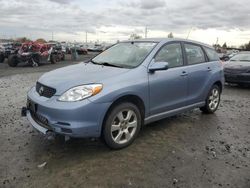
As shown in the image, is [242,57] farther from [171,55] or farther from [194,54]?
[171,55]

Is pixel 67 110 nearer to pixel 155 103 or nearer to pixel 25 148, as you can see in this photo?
pixel 25 148

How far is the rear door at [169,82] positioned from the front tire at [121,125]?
1.45 ft

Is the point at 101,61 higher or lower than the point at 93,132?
higher

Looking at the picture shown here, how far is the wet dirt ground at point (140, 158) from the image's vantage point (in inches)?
149

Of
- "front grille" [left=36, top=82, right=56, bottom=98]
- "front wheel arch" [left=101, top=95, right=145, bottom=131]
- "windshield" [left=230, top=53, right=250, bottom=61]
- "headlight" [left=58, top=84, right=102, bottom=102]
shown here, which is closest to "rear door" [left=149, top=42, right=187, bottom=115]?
"front wheel arch" [left=101, top=95, right=145, bottom=131]

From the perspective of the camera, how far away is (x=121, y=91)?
4516 millimetres

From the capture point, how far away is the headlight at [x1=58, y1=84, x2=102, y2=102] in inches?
168

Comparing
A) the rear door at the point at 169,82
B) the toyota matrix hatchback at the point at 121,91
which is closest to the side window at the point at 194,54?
the toyota matrix hatchback at the point at 121,91

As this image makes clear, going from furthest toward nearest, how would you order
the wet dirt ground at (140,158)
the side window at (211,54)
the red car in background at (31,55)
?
the red car in background at (31,55) → the side window at (211,54) → the wet dirt ground at (140,158)

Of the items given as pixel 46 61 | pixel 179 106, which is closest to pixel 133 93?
pixel 179 106

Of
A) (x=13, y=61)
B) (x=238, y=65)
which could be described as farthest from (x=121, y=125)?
(x=13, y=61)

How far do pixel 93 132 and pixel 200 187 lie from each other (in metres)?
1.55

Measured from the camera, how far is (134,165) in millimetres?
4188

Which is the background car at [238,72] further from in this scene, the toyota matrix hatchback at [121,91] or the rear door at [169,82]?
the rear door at [169,82]
